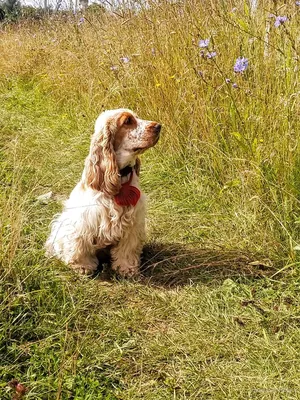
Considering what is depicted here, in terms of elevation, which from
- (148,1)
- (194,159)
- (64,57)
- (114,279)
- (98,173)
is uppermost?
(148,1)

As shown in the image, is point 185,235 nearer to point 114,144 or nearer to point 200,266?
point 200,266

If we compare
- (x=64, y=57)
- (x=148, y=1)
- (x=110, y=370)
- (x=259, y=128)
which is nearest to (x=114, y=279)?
(x=110, y=370)

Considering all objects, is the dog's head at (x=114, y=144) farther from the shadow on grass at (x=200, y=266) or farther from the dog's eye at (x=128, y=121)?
the shadow on grass at (x=200, y=266)

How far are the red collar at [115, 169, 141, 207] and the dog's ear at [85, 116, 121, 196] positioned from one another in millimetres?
39

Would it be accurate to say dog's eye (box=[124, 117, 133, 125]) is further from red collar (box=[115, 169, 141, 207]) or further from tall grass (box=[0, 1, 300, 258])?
tall grass (box=[0, 1, 300, 258])

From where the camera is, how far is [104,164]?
2783 mm

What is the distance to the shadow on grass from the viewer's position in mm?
2771

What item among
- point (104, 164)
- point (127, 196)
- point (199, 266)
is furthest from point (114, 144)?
point (199, 266)

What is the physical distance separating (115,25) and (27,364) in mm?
4083

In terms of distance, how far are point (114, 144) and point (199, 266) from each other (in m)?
0.88

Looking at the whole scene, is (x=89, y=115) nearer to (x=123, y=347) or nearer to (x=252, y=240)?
(x=252, y=240)

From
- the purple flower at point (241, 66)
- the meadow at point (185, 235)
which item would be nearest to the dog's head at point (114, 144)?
the meadow at point (185, 235)

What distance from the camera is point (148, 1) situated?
173 inches

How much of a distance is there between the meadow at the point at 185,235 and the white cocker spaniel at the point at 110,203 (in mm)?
160
